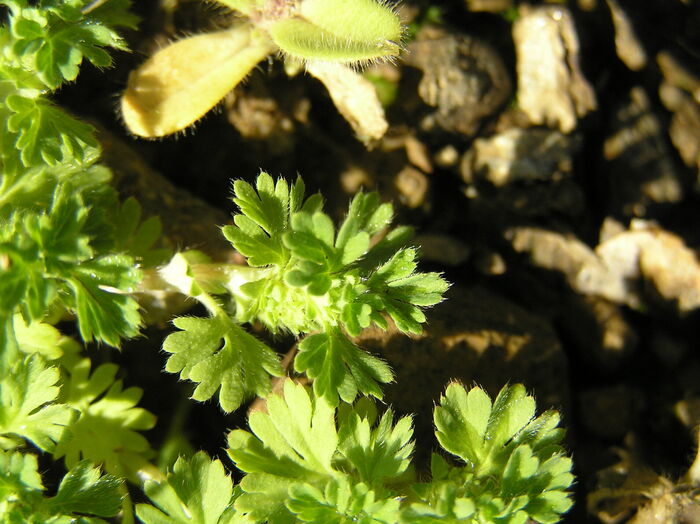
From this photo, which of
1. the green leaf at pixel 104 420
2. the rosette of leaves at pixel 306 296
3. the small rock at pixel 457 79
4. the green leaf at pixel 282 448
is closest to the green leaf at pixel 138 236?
the rosette of leaves at pixel 306 296

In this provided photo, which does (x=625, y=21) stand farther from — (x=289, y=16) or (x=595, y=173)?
(x=289, y=16)

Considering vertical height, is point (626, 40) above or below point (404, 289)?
above

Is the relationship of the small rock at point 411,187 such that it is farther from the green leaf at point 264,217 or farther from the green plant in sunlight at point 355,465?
the green plant in sunlight at point 355,465

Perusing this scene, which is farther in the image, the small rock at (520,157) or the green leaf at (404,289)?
the small rock at (520,157)

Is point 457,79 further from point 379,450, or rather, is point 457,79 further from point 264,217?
point 379,450

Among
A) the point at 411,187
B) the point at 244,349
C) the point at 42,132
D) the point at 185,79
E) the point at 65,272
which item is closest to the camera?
the point at 65,272

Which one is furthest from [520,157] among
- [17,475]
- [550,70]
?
[17,475]

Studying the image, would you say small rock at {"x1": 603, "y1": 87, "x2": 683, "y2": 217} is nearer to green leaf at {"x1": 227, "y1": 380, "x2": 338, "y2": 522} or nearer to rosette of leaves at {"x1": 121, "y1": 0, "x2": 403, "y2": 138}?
rosette of leaves at {"x1": 121, "y1": 0, "x2": 403, "y2": 138}
